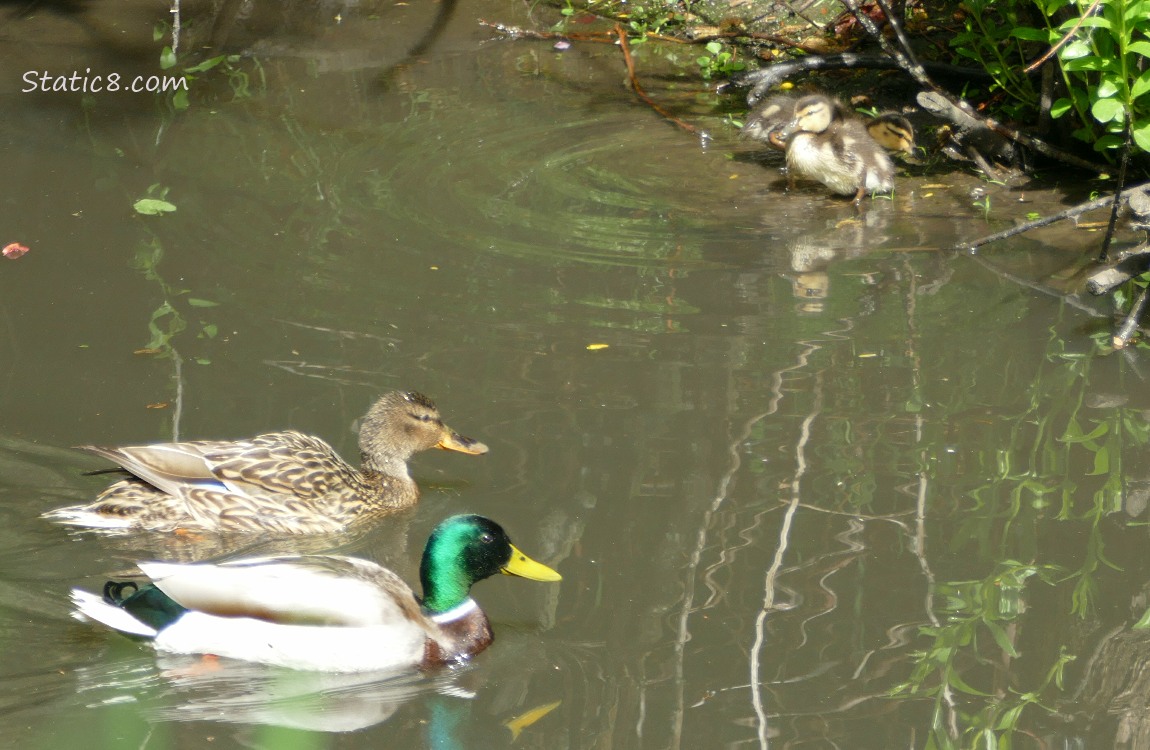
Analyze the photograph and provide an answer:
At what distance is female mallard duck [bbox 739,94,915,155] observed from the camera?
7871 mm

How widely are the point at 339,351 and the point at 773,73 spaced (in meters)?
4.13

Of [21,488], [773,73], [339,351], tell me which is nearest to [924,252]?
[773,73]

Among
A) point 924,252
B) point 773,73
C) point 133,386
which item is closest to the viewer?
point 133,386

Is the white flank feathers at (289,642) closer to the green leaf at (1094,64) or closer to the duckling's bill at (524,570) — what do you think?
the duckling's bill at (524,570)

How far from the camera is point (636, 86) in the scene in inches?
357

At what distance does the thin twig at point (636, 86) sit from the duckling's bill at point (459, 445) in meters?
3.98

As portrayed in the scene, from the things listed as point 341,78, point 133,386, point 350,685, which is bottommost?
point 350,685

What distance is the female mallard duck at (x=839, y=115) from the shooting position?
310 inches

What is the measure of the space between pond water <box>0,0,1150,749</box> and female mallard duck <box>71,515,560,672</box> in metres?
0.08

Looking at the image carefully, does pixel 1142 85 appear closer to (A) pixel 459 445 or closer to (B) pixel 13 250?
(A) pixel 459 445

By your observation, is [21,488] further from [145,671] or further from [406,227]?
[406,227]

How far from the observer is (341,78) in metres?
9.32

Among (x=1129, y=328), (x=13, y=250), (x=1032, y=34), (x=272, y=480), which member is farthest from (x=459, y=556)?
(x=1032, y=34)

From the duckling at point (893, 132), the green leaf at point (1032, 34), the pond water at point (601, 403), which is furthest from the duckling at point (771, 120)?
the green leaf at point (1032, 34)
